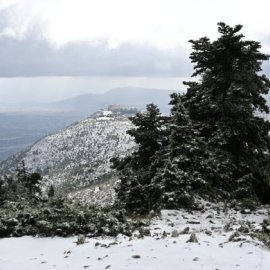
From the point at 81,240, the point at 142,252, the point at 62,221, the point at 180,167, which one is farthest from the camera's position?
the point at 180,167

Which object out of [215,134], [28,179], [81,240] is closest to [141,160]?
[215,134]

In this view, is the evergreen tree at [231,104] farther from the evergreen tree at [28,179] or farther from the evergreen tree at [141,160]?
the evergreen tree at [28,179]

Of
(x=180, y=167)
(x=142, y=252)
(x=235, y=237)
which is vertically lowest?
(x=142, y=252)

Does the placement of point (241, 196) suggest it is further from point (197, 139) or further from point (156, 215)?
point (156, 215)

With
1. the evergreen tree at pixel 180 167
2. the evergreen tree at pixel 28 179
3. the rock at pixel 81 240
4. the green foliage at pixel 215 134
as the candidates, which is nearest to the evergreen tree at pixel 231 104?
the green foliage at pixel 215 134

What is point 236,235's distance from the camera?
11930mm

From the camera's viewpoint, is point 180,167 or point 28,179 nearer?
point 180,167

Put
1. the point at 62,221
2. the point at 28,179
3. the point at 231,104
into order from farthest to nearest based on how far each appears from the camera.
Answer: the point at 28,179 < the point at 231,104 < the point at 62,221

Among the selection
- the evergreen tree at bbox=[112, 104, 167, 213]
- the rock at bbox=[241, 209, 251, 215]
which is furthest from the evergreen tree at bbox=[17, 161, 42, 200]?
the rock at bbox=[241, 209, 251, 215]

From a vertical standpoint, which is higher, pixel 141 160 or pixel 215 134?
pixel 215 134

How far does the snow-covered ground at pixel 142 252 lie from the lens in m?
10.1

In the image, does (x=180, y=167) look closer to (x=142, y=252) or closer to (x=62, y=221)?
(x=62, y=221)

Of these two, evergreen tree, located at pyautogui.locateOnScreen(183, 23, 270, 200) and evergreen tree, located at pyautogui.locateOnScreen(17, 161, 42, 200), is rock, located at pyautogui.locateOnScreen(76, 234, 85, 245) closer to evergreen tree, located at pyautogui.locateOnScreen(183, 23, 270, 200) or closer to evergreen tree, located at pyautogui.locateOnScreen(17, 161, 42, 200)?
evergreen tree, located at pyautogui.locateOnScreen(183, 23, 270, 200)

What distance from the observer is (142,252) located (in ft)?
36.4
